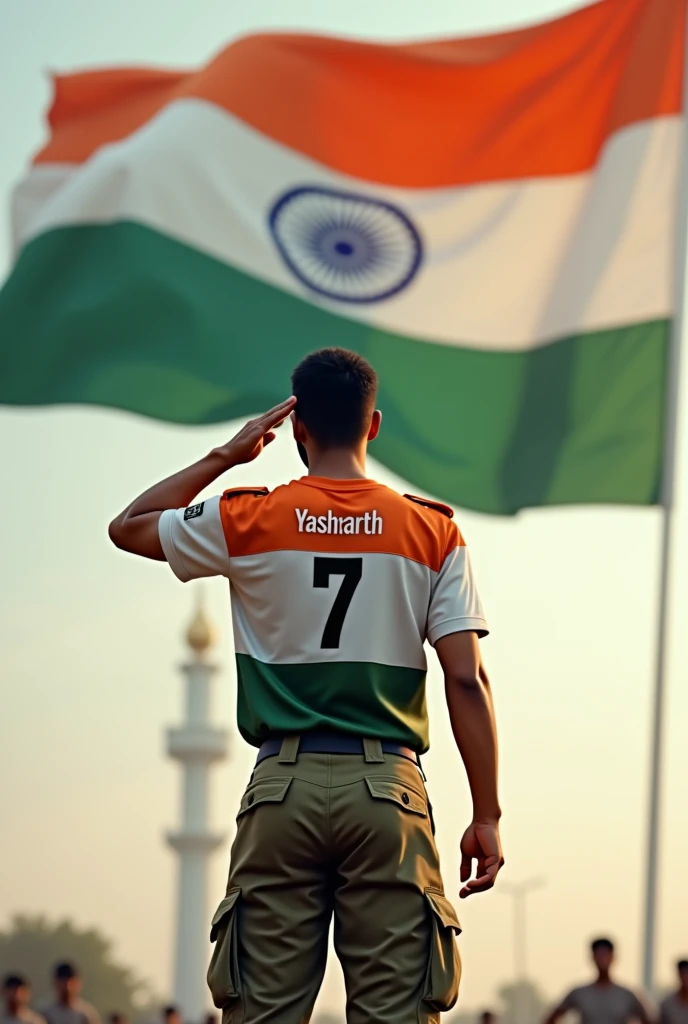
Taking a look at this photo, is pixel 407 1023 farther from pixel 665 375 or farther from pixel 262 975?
pixel 665 375

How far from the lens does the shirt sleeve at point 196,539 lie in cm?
356

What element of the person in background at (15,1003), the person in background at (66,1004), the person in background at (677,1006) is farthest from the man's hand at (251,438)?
the person in background at (66,1004)

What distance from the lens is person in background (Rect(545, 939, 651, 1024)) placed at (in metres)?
9.20

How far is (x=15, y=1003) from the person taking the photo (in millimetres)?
11344

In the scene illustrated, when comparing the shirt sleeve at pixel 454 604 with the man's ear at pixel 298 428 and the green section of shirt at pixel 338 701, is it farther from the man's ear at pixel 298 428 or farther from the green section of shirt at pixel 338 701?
the man's ear at pixel 298 428

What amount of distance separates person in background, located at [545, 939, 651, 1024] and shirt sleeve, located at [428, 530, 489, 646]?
20.5 ft

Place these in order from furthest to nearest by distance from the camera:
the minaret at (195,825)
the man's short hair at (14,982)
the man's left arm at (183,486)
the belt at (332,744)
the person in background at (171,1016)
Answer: the minaret at (195,825) → the person in background at (171,1016) → the man's short hair at (14,982) → the man's left arm at (183,486) → the belt at (332,744)

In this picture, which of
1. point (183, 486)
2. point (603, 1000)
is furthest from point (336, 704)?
point (603, 1000)

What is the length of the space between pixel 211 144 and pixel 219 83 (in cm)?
61

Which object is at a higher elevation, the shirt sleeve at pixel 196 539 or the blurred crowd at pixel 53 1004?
A: the shirt sleeve at pixel 196 539

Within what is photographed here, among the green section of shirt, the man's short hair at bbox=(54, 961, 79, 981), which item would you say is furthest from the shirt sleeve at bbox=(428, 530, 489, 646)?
the man's short hair at bbox=(54, 961, 79, 981)

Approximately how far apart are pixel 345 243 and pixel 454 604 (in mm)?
9241

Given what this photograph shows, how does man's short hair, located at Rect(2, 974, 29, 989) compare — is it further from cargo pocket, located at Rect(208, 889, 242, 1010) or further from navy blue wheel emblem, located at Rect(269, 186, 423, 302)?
cargo pocket, located at Rect(208, 889, 242, 1010)

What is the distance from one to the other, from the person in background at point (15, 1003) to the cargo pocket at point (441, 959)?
8.19m
